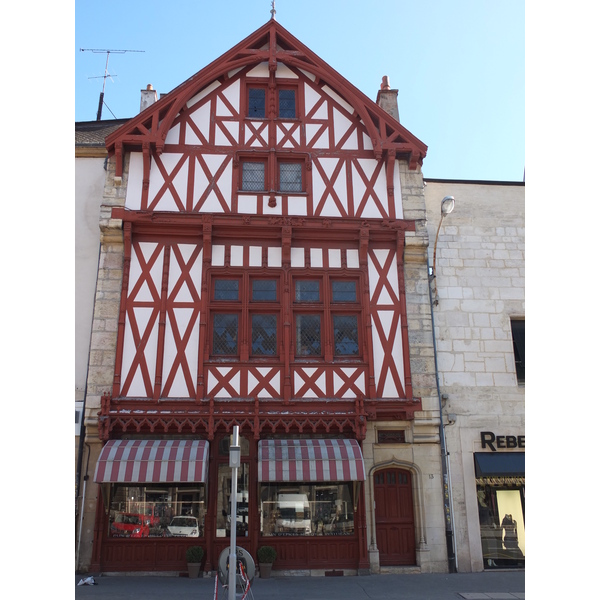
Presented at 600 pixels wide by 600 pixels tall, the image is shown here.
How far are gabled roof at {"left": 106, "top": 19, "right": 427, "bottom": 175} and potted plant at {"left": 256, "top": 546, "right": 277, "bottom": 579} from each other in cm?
941

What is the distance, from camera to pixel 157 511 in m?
12.2

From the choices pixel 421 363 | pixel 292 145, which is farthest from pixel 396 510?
pixel 292 145

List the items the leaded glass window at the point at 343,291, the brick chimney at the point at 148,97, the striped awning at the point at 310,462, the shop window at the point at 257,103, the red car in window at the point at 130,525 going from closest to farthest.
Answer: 1. the striped awning at the point at 310,462
2. the red car in window at the point at 130,525
3. the leaded glass window at the point at 343,291
4. the shop window at the point at 257,103
5. the brick chimney at the point at 148,97

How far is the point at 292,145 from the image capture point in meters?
14.6

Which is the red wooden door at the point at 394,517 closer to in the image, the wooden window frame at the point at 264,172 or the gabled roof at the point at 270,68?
the wooden window frame at the point at 264,172

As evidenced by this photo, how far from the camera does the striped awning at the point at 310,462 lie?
11656 mm

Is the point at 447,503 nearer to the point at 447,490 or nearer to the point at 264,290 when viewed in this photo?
the point at 447,490

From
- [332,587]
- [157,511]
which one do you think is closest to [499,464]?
[332,587]

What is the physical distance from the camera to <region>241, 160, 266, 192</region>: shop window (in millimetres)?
14320

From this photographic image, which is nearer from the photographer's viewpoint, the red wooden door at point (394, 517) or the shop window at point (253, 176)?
the red wooden door at point (394, 517)

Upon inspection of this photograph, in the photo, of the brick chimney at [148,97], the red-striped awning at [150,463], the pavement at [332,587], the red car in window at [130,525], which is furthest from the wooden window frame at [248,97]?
the pavement at [332,587]

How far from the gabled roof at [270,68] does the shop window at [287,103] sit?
673 mm

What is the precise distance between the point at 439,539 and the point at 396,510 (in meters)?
1.06
